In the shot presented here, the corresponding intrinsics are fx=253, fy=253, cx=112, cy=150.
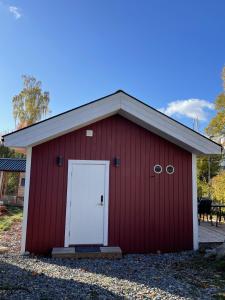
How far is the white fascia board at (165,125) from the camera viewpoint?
609 centimetres

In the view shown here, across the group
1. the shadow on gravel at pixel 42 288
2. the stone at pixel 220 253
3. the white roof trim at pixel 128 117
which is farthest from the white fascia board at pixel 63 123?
the stone at pixel 220 253

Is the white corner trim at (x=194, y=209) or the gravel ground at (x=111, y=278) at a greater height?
the white corner trim at (x=194, y=209)

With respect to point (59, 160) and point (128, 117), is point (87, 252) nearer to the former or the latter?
point (59, 160)

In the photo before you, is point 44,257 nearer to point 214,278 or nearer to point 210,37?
point 214,278

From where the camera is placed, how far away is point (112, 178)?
244 inches

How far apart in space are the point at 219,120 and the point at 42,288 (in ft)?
40.6

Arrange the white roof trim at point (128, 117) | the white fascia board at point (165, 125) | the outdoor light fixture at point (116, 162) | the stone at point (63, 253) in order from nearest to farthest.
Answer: the stone at point (63, 253), the white roof trim at point (128, 117), the white fascia board at point (165, 125), the outdoor light fixture at point (116, 162)

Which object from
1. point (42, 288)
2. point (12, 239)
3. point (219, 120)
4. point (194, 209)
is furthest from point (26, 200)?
point (219, 120)

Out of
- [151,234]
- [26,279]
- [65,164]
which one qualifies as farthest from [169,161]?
[26,279]

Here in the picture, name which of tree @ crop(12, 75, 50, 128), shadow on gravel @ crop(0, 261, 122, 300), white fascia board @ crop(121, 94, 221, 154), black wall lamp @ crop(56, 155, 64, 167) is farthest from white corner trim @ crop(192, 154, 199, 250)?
tree @ crop(12, 75, 50, 128)

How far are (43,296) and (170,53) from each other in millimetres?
11162

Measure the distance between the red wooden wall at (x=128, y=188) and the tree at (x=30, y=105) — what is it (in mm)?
18179

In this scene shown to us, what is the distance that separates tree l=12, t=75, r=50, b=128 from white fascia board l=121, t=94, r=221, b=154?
18.6 meters

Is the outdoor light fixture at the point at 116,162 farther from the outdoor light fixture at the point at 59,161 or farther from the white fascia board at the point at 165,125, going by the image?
the outdoor light fixture at the point at 59,161
